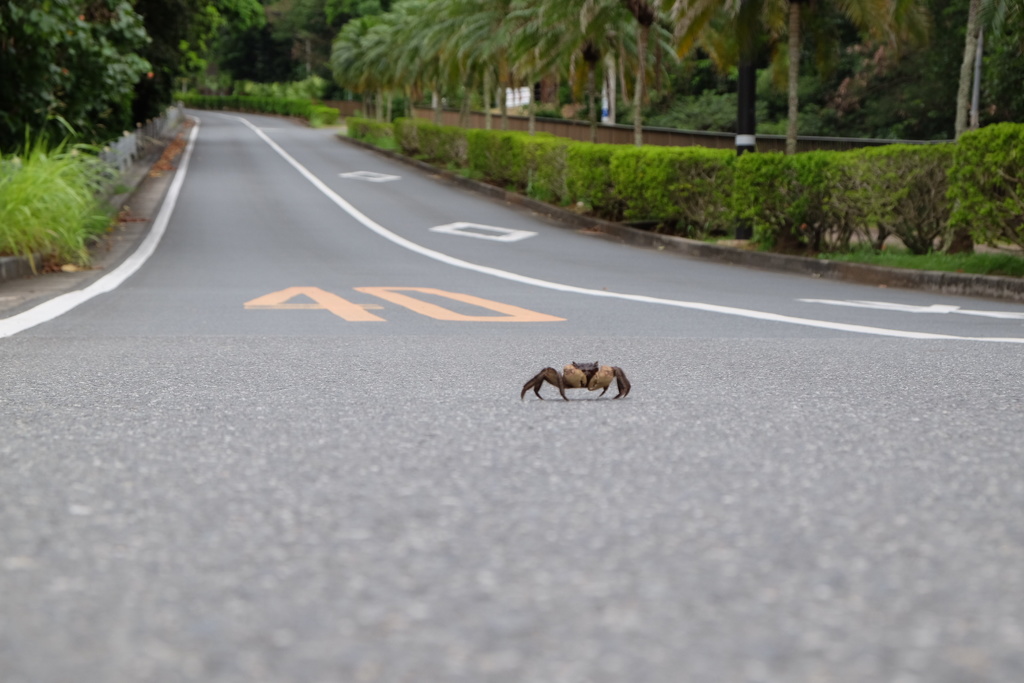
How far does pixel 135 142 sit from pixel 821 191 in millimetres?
32381

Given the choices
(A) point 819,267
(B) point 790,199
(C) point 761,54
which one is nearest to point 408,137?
(C) point 761,54

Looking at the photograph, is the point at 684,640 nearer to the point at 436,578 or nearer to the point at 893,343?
the point at 436,578

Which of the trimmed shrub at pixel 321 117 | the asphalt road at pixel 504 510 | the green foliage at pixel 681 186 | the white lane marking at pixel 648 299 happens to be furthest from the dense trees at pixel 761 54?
the trimmed shrub at pixel 321 117

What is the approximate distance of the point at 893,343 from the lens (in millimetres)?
8102

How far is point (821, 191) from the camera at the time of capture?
18.1 metres

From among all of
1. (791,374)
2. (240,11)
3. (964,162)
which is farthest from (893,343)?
(240,11)

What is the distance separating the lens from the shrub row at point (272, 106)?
9175cm

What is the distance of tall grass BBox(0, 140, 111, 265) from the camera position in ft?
46.7

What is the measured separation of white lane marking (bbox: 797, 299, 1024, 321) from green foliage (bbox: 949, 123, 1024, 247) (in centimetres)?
279

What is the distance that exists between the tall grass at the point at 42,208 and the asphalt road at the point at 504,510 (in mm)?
6731

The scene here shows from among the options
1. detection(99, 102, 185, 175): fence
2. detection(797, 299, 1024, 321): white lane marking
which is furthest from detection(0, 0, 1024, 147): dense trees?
detection(797, 299, 1024, 321): white lane marking

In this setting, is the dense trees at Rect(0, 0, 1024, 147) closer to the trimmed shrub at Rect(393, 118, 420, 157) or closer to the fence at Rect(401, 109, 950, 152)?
the fence at Rect(401, 109, 950, 152)

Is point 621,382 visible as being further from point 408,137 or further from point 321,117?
point 321,117

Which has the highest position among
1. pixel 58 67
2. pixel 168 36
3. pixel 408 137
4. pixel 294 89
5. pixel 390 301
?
pixel 294 89
